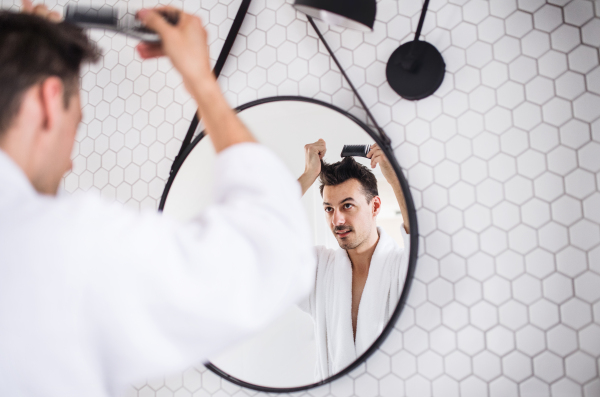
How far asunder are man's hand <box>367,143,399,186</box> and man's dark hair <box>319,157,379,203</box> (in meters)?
0.02

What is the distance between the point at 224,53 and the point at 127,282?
80 cm

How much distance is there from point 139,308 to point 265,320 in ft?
0.38

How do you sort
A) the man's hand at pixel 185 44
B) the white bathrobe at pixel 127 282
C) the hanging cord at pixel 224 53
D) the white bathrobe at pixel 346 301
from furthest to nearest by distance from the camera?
the hanging cord at pixel 224 53 → the white bathrobe at pixel 346 301 → the man's hand at pixel 185 44 → the white bathrobe at pixel 127 282

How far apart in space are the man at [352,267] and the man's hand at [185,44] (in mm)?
474

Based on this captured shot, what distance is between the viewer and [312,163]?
0.95m

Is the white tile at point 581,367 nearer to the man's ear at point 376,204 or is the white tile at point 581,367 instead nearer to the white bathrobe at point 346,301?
the white bathrobe at point 346,301

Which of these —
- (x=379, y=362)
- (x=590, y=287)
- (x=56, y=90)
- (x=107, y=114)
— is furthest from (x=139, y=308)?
(x=107, y=114)

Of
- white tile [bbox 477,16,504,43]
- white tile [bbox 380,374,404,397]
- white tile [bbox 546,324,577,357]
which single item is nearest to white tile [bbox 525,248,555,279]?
white tile [bbox 546,324,577,357]

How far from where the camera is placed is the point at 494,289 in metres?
0.82

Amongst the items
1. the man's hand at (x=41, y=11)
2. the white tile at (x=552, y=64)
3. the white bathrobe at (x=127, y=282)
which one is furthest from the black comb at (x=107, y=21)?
the white tile at (x=552, y=64)

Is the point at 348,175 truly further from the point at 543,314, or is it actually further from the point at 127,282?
the point at 127,282

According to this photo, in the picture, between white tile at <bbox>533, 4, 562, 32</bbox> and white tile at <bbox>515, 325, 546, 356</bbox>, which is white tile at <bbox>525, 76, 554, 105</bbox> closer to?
white tile at <bbox>533, 4, 562, 32</bbox>

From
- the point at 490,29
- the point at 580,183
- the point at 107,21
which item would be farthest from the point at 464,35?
the point at 107,21

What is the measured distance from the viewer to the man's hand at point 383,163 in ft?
2.87
